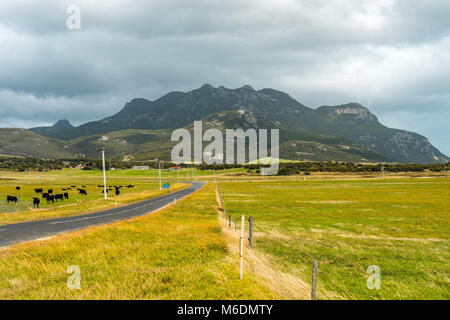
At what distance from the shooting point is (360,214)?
1734 inches

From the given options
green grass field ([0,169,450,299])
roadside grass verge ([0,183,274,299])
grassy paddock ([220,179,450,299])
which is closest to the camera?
roadside grass verge ([0,183,274,299])

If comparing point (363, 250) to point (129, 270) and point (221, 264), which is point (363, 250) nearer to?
point (221, 264)

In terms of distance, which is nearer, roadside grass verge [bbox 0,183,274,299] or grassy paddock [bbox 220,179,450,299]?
roadside grass verge [bbox 0,183,274,299]

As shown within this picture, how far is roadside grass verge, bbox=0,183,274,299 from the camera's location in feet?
31.3

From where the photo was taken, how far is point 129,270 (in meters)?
12.2

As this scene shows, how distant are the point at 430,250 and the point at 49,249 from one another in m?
27.0

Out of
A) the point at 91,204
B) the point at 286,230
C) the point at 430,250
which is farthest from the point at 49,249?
the point at 91,204

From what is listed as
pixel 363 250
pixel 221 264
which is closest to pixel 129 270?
pixel 221 264

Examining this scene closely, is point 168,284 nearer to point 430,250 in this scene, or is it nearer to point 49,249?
point 49,249

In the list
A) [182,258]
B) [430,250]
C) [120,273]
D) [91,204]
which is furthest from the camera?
[91,204]

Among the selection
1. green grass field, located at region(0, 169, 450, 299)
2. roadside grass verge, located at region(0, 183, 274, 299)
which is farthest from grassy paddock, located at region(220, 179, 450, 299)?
roadside grass verge, located at region(0, 183, 274, 299)

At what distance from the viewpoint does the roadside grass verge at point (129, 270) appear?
9.55 m

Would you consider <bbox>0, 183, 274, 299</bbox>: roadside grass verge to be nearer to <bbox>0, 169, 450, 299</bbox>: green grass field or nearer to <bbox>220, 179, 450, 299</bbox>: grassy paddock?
<bbox>0, 169, 450, 299</bbox>: green grass field
